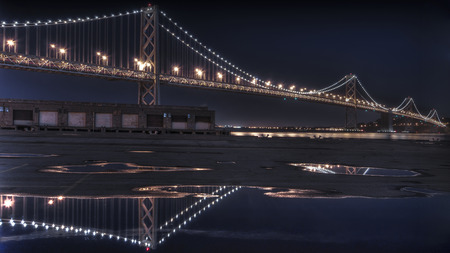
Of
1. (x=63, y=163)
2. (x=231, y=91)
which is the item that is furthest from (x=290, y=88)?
(x=63, y=163)

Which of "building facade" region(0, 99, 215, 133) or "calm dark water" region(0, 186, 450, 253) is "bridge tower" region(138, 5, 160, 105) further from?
"calm dark water" region(0, 186, 450, 253)

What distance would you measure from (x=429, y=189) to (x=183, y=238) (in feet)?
19.0

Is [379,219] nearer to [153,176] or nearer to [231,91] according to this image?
[153,176]

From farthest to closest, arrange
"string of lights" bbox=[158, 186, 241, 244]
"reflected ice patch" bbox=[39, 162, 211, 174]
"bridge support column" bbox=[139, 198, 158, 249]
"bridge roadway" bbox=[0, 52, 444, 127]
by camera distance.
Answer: "bridge roadway" bbox=[0, 52, 444, 127]
"reflected ice patch" bbox=[39, 162, 211, 174]
"string of lights" bbox=[158, 186, 241, 244]
"bridge support column" bbox=[139, 198, 158, 249]

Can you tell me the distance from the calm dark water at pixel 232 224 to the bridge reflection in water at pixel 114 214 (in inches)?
0.5

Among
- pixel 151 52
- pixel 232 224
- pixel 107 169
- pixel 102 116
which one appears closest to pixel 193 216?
pixel 232 224

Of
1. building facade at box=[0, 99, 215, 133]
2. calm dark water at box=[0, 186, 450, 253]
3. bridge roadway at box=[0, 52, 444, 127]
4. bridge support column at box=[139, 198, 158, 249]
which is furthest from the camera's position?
bridge roadway at box=[0, 52, 444, 127]

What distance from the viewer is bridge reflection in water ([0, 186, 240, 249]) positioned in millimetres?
3717

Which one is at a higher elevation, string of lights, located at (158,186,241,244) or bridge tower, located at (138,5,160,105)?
bridge tower, located at (138,5,160,105)

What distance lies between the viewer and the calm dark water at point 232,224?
343cm

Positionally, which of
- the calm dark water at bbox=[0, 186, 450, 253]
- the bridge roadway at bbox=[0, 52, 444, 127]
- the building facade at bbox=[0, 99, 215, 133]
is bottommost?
the calm dark water at bbox=[0, 186, 450, 253]

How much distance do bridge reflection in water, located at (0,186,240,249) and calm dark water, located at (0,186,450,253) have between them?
0.04ft

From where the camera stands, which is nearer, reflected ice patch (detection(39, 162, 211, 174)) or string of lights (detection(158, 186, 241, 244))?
string of lights (detection(158, 186, 241, 244))

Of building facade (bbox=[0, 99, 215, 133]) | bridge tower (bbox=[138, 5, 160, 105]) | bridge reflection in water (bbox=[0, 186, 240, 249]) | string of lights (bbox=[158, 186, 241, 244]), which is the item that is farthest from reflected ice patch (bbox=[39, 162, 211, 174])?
bridge tower (bbox=[138, 5, 160, 105])
